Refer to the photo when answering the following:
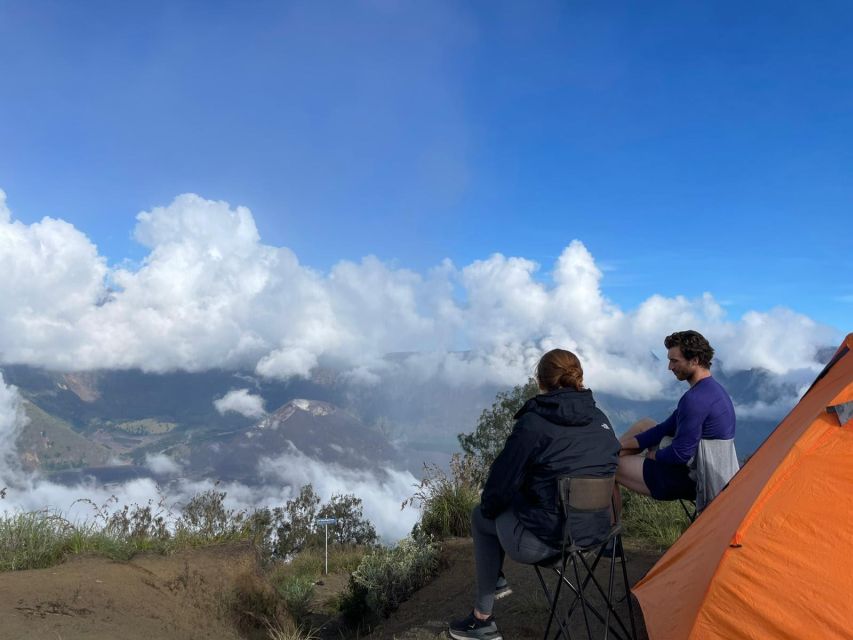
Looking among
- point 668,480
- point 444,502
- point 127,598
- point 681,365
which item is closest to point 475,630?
point 668,480

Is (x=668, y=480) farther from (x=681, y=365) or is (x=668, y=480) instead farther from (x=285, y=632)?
(x=285, y=632)

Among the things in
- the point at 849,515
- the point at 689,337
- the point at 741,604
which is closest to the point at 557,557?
the point at 741,604

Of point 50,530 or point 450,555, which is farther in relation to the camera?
point 450,555

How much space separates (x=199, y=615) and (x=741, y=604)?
170 inches

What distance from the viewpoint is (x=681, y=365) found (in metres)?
4.79

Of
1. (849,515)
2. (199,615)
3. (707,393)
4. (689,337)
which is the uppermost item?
(689,337)

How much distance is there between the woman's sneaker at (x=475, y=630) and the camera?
4172 millimetres

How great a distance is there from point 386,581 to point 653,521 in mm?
3056

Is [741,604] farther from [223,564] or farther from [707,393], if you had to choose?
[223,564]

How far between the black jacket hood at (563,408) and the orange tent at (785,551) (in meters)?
0.98

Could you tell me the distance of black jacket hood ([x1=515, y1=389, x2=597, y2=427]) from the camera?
3777mm

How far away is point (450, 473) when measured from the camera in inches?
349

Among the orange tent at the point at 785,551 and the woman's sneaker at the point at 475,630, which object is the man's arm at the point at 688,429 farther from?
the woman's sneaker at the point at 475,630

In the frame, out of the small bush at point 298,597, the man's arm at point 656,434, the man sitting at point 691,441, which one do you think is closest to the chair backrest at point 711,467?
the man sitting at point 691,441
